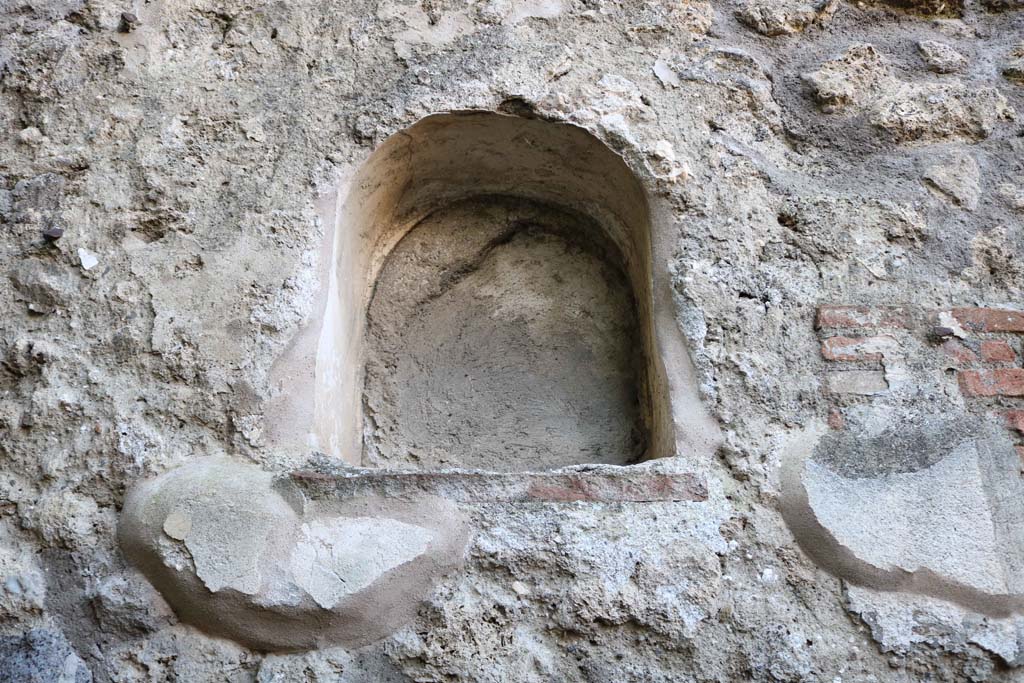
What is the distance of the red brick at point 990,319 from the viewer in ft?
6.41

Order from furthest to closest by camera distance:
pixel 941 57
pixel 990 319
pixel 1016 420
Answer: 1. pixel 941 57
2. pixel 990 319
3. pixel 1016 420

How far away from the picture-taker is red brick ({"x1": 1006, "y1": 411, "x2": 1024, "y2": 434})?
185 cm

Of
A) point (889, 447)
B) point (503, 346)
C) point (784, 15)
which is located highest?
point (784, 15)

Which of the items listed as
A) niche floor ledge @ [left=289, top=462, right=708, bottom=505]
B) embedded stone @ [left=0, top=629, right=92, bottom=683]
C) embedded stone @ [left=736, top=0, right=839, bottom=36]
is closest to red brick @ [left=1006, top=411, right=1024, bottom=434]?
niche floor ledge @ [left=289, top=462, right=708, bottom=505]

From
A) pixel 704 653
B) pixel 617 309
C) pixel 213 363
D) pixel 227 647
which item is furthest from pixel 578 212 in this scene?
pixel 227 647

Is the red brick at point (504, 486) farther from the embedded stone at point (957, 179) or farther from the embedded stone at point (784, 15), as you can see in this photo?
the embedded stone at point (784, 15)

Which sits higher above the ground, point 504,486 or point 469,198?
point 469,198

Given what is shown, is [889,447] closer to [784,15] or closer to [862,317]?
[862,317]

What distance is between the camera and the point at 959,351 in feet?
6.31

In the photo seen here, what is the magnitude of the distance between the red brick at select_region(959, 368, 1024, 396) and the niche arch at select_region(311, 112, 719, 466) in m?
A: 0.52

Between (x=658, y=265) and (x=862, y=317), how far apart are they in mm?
427

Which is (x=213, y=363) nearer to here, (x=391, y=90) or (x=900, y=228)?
(x=391, y=90)

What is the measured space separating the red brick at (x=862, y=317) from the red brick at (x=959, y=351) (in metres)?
0.09

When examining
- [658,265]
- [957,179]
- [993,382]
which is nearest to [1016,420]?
[993,382]
